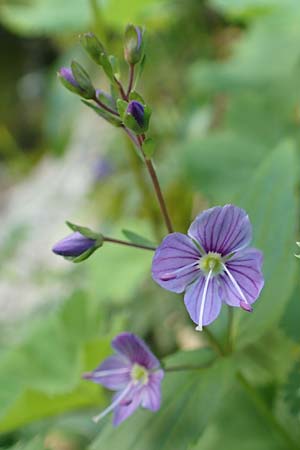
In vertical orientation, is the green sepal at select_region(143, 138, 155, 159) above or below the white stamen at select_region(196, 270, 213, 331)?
above

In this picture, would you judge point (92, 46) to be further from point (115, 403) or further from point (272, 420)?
point (272, 420)

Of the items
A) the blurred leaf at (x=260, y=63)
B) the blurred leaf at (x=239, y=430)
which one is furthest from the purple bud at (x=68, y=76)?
the blurred leaf at (x=260, y=63)

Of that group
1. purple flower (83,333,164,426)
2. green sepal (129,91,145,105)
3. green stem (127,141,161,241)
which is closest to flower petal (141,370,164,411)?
purple flower (83,333,164,426)

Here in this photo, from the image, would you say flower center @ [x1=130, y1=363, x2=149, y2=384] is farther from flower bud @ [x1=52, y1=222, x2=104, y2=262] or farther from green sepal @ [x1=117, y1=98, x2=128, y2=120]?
green sepal @ [x1=117, y1=98, x2=128, y2=120]

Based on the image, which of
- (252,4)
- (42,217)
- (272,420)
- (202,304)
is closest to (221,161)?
(252,4)

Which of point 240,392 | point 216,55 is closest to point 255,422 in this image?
point 240,392

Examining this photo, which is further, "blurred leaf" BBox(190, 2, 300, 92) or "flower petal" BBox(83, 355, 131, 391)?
"blurred leaf" BBox(190, 2, 300, 92)

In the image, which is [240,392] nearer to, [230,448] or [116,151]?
[230,448]

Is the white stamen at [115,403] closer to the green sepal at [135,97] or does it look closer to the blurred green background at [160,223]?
the blurred green background at [160,223]
